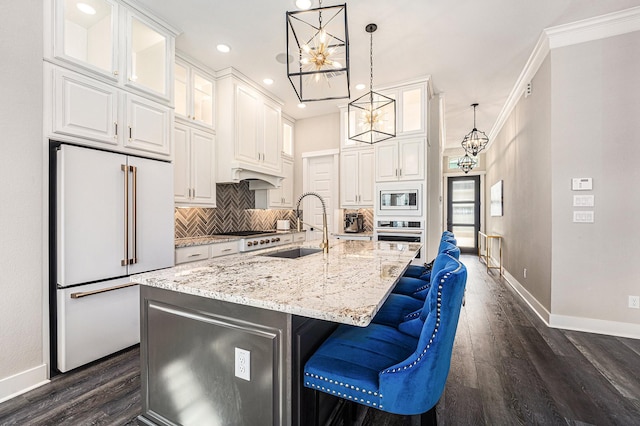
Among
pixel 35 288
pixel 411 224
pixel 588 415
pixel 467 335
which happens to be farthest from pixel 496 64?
pixel 35 288

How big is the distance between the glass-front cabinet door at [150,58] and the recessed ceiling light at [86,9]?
1.04 ft

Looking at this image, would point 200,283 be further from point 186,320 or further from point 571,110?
point 571,110

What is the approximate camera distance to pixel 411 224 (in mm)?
4008

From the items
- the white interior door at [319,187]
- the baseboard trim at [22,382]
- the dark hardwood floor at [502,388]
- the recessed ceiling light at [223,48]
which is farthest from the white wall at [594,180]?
the baseboard trim at [22,382]

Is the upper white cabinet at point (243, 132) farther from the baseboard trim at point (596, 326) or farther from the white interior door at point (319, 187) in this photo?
the baseboard trim at point (596, 326)

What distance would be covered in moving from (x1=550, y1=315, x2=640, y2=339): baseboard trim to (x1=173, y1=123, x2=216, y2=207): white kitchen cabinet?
14.1 ft

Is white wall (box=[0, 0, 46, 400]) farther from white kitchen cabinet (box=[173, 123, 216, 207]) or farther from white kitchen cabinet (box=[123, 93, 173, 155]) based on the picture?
white kitchen cabinet (box=[173, 123, 216, 207])

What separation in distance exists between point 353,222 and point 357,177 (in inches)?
33.4

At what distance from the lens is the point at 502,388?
6.34 feet

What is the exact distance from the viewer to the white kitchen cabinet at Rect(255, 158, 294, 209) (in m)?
4.78

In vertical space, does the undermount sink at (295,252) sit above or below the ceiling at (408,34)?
below

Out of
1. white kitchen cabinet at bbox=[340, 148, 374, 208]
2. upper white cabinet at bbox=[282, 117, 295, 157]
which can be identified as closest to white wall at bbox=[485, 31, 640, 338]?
white kitchen cabinet at bbox=[340, 148, 374, 208]

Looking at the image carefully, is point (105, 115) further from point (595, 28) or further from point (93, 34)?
point (595, 28)

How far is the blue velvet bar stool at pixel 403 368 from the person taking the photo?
988mm
